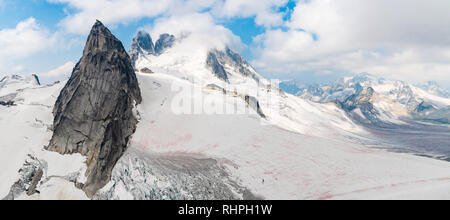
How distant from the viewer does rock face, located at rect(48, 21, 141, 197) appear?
2912 centimetres

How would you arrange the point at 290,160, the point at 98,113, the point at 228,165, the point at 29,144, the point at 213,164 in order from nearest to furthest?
the point at 290,160 < the point at 228,165 < the point at 213,164 < the point at 29,144 < the point at 98,113

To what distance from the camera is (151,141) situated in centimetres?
3253

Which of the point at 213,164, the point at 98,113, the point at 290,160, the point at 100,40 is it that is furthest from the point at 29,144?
the point at 290,160

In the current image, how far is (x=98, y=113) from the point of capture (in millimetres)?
32062

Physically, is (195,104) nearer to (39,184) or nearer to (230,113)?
(230,113)

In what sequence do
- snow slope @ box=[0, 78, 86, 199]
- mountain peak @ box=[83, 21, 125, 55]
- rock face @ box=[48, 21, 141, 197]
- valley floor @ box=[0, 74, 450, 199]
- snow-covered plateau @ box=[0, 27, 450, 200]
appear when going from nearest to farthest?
1. valley floor @ box=[0, 74, 450, 199]
2. snow-covered plateau @ box=[0, 27, 450, 200]
3. snow slope @ box=[0, 78, 86, 199]
4. rock face @ box=[48, 21, 141, 197]
5. mountain peak @ box=[83, 21, 125, 55]

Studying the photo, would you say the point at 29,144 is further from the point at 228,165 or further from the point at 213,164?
the point at 228,165

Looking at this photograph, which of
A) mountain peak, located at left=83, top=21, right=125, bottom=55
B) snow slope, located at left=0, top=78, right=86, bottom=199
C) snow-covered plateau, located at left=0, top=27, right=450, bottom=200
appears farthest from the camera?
mountain peak, located at left=83, top=21, right=125, bottom=55

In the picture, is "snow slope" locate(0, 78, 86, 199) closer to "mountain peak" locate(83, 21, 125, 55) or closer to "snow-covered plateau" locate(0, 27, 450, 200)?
"snow-covered plateau" locate(0, 27, 450, 200)

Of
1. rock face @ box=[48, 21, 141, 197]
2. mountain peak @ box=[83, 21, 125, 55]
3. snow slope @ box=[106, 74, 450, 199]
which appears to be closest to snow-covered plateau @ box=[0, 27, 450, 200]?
snow slope @ box=[106, 74, 450, 199]

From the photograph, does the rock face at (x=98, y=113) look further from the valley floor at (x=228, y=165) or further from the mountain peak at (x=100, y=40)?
the valley floor at (x=228, y=165)

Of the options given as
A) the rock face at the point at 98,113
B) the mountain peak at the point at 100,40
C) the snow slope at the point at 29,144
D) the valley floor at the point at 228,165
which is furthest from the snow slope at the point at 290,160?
the mountain peak at the point at 100,40

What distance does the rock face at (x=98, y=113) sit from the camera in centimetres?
2912

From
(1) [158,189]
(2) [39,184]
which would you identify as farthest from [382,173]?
(2) [39,184]
